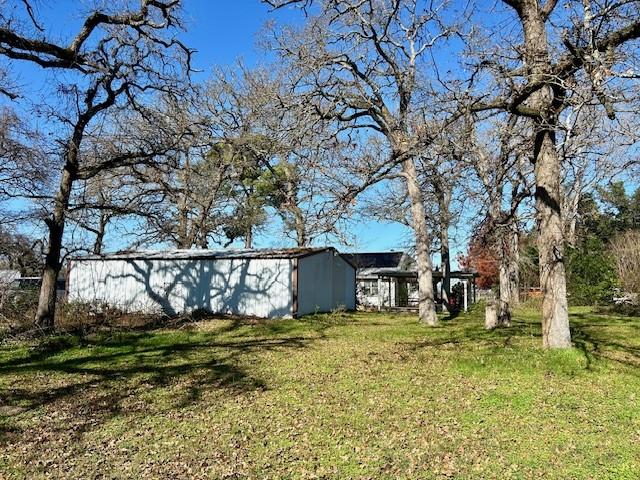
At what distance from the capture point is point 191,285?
64.0 feet

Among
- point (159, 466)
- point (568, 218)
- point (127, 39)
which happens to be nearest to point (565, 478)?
point (159, 466)

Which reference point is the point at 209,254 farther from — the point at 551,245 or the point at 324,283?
the point at 551,245

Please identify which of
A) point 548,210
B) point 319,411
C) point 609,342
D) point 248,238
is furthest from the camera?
point 248,238

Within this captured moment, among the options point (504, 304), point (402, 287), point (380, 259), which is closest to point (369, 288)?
point (402, 287)

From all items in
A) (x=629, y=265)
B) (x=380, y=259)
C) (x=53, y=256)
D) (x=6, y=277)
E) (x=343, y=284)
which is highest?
(x=380, y=259)

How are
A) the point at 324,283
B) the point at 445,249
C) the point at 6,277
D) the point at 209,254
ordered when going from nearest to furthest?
the point at 6,277, the point at 209,254, the point at 324,283, the point at 445,249

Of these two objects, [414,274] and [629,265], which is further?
[414,274]

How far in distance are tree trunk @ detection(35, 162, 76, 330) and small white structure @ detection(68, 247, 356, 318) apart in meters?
5.77

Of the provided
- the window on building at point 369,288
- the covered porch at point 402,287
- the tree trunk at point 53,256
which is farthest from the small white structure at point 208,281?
the window on building at point 369,288

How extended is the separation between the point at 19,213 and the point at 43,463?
11.2 meters

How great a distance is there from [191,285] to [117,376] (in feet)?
38.1

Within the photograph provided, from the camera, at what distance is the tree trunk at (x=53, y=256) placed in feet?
40.8

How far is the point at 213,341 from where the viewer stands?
1214cm

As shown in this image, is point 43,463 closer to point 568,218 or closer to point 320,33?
point 320,33
